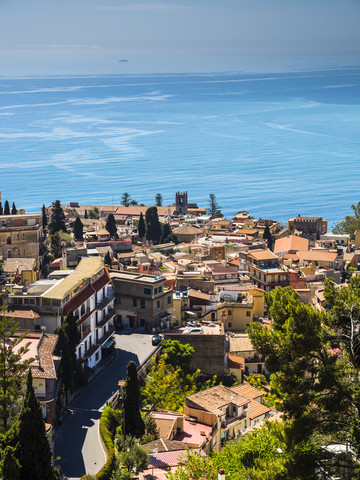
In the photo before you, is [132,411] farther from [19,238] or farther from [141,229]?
[141,229]

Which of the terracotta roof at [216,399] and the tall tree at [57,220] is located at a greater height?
the tall tree at [57,220]

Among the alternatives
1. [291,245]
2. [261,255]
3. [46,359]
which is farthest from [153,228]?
[46,359]

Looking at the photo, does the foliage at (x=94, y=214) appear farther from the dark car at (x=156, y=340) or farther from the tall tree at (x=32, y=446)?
the tall tree at (x=32, y=446)

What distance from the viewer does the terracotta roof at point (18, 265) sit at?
23.2m

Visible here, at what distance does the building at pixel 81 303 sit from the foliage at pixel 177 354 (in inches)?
59.5

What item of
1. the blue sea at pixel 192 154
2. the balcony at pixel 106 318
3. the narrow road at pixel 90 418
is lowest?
the narrow road at pixel 90 418

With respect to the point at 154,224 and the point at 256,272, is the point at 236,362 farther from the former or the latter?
the point at 154,224

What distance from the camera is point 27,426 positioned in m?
10.4

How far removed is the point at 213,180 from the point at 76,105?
96.0m

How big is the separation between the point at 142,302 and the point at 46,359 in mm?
7154

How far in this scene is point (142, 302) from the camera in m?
21.6

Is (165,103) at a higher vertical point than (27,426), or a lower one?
higher

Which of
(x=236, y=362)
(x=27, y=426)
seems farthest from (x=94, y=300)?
(x=27, y=426)

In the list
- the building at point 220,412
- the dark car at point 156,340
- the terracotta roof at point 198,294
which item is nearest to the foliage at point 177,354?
the dark car at point 156,340
